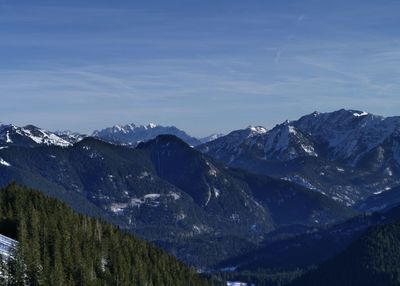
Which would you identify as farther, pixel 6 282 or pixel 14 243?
pixel 14 243

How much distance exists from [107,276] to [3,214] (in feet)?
118

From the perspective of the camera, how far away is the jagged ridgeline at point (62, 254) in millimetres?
131875

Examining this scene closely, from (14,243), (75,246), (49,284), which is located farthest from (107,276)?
(49,284)

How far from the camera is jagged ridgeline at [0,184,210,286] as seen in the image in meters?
132

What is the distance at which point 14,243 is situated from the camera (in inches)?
6220

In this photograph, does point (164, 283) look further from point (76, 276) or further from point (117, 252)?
point (76, 276)

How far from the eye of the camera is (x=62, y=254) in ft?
520

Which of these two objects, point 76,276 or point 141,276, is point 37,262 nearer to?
point 76,276

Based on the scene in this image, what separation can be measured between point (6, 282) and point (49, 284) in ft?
30.7

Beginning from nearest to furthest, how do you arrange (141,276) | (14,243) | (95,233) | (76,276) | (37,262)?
(37,262), (76,276), (14,243), (141,276), (95,233)

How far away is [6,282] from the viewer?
123 metres

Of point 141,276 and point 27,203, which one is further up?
point 27,203

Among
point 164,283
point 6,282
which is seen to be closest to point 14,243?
point 6,282

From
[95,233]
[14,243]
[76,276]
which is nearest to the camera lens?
[76,276]
